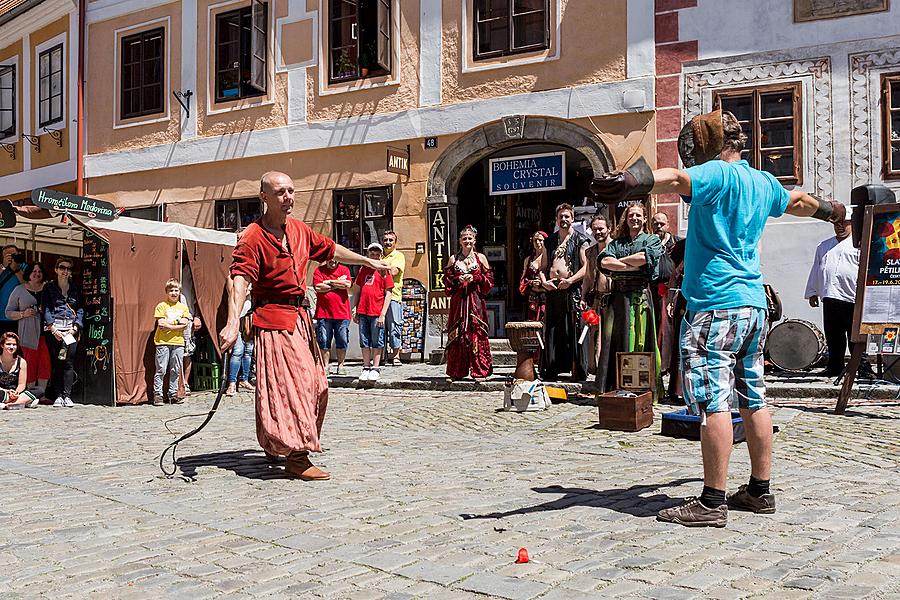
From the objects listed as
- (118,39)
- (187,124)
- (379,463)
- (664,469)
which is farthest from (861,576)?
(118,39)

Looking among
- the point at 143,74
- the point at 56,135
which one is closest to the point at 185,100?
the point at 143,74

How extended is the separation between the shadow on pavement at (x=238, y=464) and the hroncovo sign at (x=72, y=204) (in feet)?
17.6

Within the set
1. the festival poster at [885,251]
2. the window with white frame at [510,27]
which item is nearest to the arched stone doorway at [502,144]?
the window with white frame at [510,27]

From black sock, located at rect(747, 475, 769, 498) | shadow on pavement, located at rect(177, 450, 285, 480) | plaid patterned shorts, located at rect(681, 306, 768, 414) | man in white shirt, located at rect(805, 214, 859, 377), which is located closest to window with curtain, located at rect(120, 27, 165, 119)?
man in white shirt, located at rect(805, 214, 859, 377)

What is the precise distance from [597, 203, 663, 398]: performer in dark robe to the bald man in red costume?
3.76 meters

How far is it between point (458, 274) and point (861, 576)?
341 inches

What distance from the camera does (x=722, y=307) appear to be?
474 cm

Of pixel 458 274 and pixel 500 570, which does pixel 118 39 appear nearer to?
pixel 458 274

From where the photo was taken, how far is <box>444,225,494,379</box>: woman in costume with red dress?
12242 millimetres

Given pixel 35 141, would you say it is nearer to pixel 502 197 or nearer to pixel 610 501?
pixel 502 197

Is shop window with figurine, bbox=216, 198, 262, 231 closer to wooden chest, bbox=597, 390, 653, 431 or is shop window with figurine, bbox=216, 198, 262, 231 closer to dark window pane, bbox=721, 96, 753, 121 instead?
dark window pane, bbox=721, 96, 753, 121

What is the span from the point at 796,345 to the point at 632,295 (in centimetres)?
348

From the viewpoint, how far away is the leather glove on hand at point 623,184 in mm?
4176

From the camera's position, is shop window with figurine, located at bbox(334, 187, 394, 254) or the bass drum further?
shop window with figurine, located at bbox(334, 187, 394, 254)
